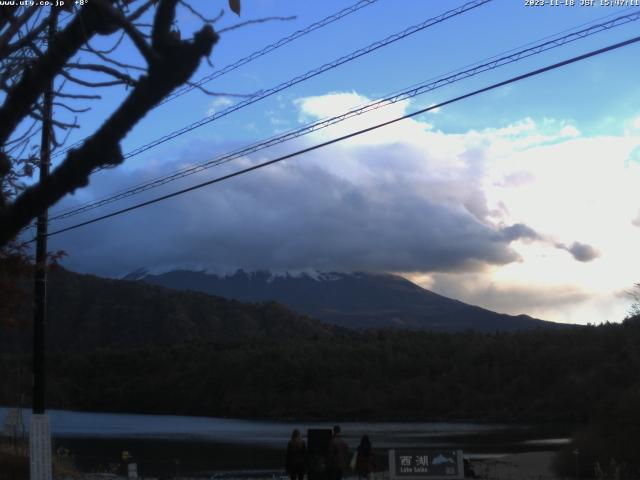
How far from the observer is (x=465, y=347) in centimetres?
9450

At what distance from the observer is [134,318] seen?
133m

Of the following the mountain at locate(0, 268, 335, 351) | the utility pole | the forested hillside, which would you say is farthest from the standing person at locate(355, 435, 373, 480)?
the mountain at locate(0, 268, 335, 351)

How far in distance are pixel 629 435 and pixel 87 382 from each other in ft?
279

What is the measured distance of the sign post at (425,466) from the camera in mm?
17719

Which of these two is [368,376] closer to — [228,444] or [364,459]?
[228,444]

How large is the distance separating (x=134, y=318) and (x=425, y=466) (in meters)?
119

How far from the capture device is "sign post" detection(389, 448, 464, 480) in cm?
1772

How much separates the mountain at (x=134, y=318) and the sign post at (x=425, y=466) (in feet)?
357

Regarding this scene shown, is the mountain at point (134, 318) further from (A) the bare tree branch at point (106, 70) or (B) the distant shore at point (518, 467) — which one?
(A) the bare tree branch at point (106, 70)

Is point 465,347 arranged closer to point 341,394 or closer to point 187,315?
point 341,394

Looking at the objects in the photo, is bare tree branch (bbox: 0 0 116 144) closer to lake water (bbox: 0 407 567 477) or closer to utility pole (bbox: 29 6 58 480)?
utility pole (bbox: 29 6 58 480)

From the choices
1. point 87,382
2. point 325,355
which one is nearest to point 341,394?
point 325,355

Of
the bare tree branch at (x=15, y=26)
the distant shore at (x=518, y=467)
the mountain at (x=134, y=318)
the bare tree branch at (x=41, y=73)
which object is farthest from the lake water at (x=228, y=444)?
the mountain at (x=134, y=318)

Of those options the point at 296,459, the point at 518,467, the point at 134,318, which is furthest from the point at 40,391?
the point at 134,318
